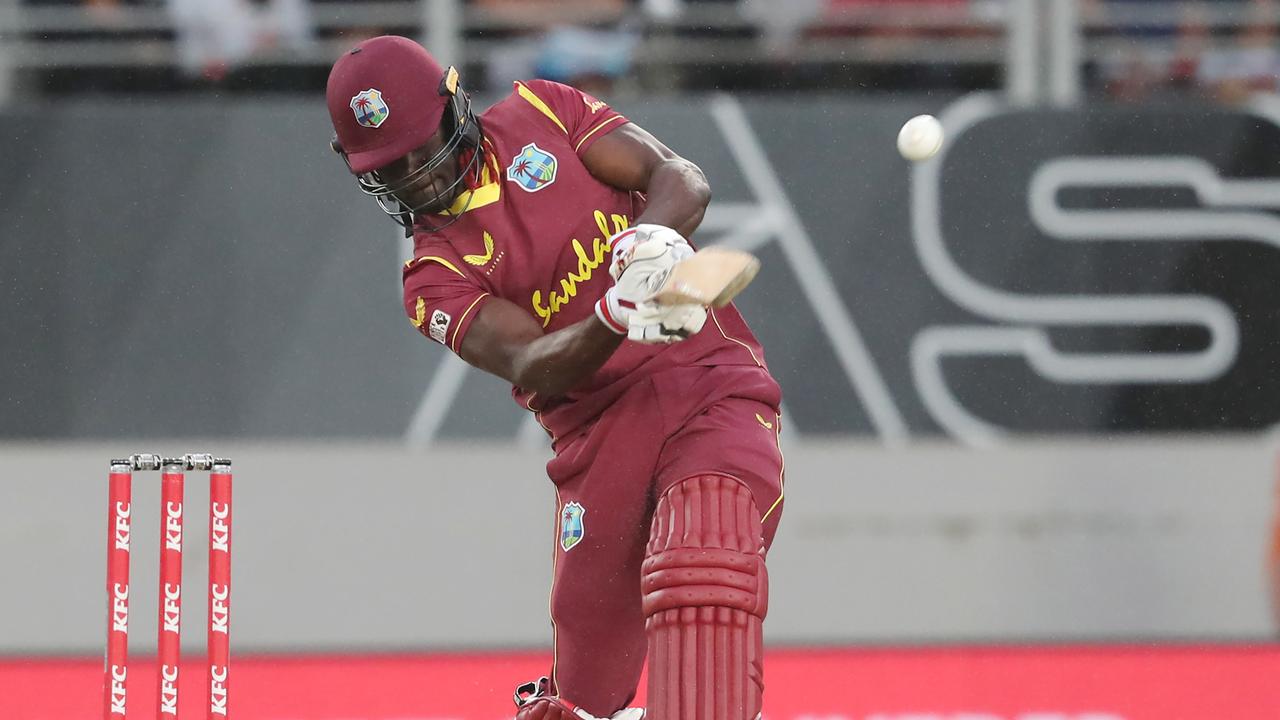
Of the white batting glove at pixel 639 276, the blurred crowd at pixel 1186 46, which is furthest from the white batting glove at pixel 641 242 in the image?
the blurred crowd at pixel 1186 46

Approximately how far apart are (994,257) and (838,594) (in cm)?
165

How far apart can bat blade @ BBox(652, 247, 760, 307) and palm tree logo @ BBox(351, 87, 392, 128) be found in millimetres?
787

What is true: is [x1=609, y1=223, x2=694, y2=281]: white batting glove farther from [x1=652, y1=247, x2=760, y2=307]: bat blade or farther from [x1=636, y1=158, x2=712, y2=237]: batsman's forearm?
[x1=636, y1=158, x2=712, y2=237]: batsman's forearm

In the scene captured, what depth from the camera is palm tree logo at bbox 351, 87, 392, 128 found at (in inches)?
144

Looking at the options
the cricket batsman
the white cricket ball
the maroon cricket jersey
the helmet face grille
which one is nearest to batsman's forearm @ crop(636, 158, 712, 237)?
the cricket batsman

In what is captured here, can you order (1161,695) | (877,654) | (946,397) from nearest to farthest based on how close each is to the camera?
(1161,695) → (877,654) → (946,397)

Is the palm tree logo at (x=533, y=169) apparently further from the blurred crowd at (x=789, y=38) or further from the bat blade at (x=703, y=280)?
the blurred crowd at (x=789, y=38)

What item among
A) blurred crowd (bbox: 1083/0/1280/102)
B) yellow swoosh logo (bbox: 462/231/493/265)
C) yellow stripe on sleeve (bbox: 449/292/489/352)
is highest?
blurred crowd (bbox: 1083/0/1280/102)

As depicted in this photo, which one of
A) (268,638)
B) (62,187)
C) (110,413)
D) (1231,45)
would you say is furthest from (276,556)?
(1231,45)

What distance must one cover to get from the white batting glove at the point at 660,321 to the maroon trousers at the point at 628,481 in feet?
1.42

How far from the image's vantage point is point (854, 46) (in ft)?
25.6

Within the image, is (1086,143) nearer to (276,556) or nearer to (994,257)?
(994,257)

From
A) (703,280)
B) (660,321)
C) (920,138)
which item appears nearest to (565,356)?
(660,321)

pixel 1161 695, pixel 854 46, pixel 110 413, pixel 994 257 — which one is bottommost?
pixel 1161 695
